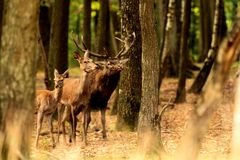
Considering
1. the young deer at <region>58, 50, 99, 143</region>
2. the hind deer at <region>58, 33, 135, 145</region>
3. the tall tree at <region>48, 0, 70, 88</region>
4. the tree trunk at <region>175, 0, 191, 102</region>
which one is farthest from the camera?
the tree trunk at <region>175, 0, 191, 102</region>

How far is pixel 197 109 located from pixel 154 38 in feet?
14.9

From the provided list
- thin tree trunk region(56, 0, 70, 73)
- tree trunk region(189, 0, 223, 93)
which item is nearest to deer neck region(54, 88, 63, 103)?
thin tree trunk region(56, 0, 70, 73)

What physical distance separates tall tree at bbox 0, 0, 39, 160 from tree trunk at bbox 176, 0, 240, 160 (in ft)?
6.58

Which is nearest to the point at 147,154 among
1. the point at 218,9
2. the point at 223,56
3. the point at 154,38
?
the point at 154,38

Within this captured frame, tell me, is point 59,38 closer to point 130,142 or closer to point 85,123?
point 85,123

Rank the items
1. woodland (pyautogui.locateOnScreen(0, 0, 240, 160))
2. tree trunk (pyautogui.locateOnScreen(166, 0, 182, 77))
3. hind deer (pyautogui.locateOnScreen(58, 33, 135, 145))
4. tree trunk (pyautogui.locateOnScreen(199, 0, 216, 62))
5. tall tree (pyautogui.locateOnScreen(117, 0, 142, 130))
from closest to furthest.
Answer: woodland (pyautogui.locateOnScreen(0, 0, 240, 160))
hind deer (pyautogui.locateOnScreen(58, 33, 135, 145))
tall tree (pyautogui.locateOnScreen(117, 0, 142, 130))
tree trunk (pyautogui.locateOnScreen(166, 0, 182, 77))
tree trunk (pyautogui.locateOnScreen(199, 0, 216, 62))

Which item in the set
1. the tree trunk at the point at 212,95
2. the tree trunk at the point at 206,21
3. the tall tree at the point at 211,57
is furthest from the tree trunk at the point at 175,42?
the tree trunk at the point at 212,95

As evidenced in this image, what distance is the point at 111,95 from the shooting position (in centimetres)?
1641

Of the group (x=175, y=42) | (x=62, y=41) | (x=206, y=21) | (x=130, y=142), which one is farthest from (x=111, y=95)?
(x=206, y=21)

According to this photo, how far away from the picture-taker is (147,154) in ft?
35.8

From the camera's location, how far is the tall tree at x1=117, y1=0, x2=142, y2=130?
1458 centimetres

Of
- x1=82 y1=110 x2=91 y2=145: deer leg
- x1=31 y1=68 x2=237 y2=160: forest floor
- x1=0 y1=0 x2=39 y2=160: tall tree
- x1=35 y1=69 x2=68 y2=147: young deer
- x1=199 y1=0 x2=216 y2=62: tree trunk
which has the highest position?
x1=199 y1=0 x2=216 y2=62: tree trunk

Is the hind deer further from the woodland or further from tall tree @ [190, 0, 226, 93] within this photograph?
tall tree @ [190, 0, 226, 93]

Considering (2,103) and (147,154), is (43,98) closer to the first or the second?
(147,154)
